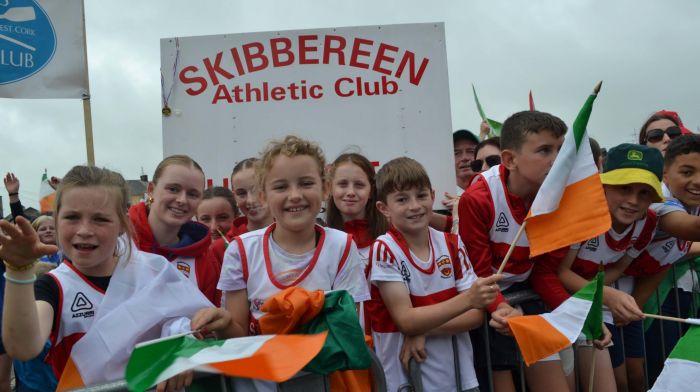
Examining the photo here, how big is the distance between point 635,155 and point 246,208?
7.87 feet

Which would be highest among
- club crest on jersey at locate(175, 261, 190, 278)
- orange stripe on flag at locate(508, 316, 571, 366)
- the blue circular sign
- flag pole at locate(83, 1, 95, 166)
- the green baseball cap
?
the blue circular sign

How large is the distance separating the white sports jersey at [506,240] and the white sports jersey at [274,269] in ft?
2.91

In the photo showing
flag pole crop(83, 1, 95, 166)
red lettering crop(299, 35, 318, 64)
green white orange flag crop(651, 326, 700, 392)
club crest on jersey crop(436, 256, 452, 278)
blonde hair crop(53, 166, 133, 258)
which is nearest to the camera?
blonde hair crop(53, 166, 133, 258)

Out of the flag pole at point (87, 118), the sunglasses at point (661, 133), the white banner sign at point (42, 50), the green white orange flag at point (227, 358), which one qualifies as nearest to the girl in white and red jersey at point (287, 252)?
the green white orange flag at point (227, 358)

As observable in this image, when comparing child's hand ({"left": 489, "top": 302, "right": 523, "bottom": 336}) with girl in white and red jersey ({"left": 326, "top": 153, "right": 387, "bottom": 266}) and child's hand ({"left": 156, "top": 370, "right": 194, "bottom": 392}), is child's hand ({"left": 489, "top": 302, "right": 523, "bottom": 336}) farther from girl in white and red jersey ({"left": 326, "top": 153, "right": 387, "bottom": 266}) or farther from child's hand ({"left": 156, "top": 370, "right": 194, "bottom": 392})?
child's hand ({"left": 156, "top": 370, "right": 194, "bottom": 392})

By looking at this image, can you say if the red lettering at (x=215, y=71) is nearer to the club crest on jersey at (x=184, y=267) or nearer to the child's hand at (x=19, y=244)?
the club crest on jersey at (x=184, y=267)

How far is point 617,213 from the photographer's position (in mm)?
3254

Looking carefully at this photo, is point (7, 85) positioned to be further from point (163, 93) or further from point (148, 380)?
point (148, 380)

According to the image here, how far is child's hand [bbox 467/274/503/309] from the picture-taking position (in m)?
2.47

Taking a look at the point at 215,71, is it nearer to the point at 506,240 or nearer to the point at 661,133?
the point at 506,240

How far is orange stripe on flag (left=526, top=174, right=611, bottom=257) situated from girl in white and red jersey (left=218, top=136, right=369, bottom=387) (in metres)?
0.88

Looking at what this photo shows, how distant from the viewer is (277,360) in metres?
1.79

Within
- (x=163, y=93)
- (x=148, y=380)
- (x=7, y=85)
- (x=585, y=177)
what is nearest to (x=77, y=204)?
(x=148, y=380)

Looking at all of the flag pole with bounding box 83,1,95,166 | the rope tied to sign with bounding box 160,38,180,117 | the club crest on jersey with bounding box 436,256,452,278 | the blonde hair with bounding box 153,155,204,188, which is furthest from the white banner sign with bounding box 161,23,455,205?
the club crest on jersey with bounding box 436,256,452,278
